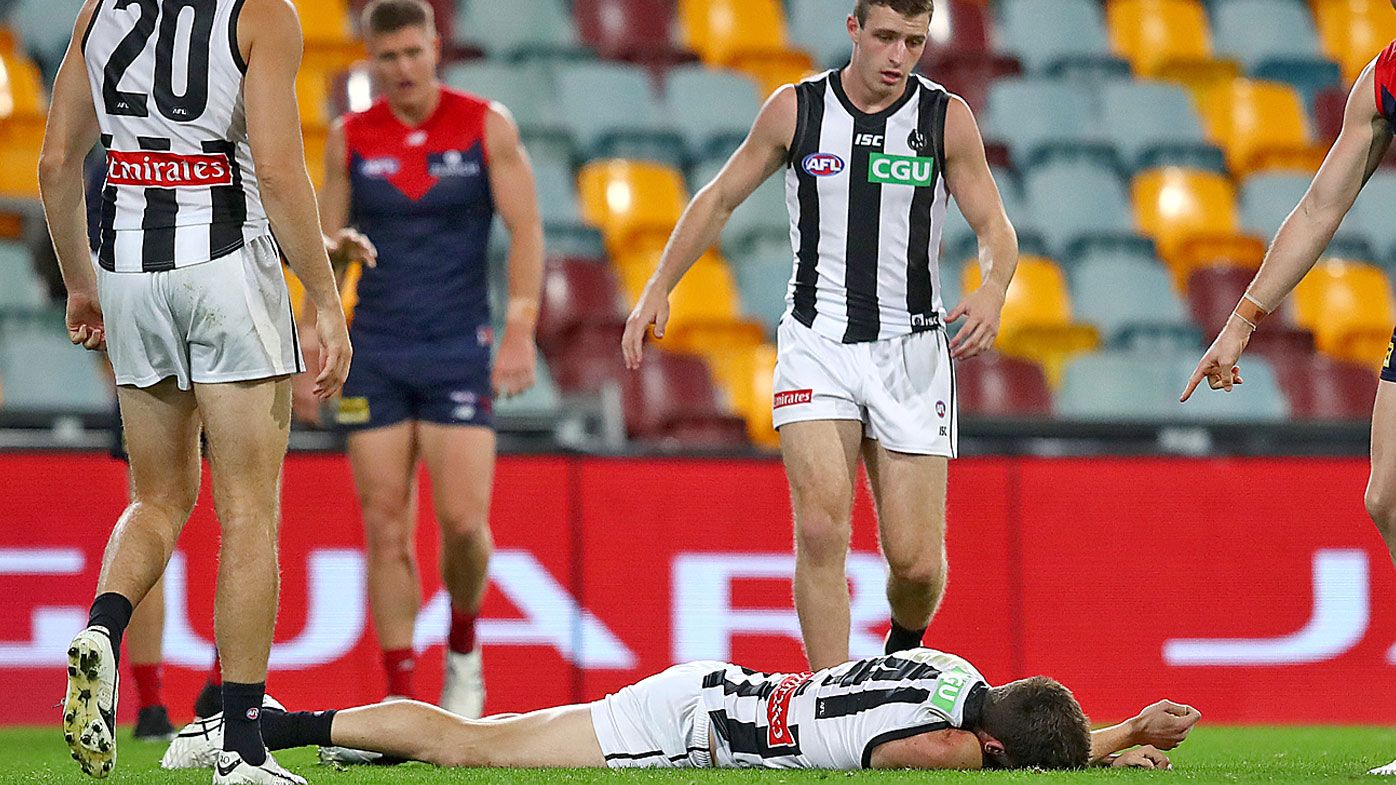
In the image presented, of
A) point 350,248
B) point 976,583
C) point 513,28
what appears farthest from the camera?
point 513,28

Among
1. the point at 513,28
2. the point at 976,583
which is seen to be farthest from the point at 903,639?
the point at 513,28

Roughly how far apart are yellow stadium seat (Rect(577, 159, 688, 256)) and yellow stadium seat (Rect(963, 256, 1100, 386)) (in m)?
1.86

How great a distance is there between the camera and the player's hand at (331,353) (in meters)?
4.24

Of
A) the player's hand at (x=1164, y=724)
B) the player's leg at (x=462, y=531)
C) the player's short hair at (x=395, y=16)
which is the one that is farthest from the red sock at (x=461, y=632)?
the player's hand at (x=1164, y=724)

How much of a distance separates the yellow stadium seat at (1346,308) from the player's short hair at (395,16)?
6.59 meters

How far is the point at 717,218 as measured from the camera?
227 inches

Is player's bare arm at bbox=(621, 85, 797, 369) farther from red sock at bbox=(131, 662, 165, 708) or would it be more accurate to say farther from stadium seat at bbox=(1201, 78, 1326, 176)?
stadium seat at bbox=(1201, 78, 1326, 176)

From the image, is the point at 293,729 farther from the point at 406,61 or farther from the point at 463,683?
the point at 406,61

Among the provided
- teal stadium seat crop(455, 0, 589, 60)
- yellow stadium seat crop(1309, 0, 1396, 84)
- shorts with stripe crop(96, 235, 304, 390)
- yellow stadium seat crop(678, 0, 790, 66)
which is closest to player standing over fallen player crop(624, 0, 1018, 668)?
shorts with stripe crop(96, 235, 304, 390)

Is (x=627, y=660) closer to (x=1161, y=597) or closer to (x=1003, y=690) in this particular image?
(x=1161, y=597)

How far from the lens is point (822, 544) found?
548 centimetres

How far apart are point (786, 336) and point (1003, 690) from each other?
1.66m

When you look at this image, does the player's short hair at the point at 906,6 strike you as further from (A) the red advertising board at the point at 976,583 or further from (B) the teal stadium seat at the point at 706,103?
(B) the teal stadium seat at the point at 706,103

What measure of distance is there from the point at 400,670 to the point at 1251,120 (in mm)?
8388
